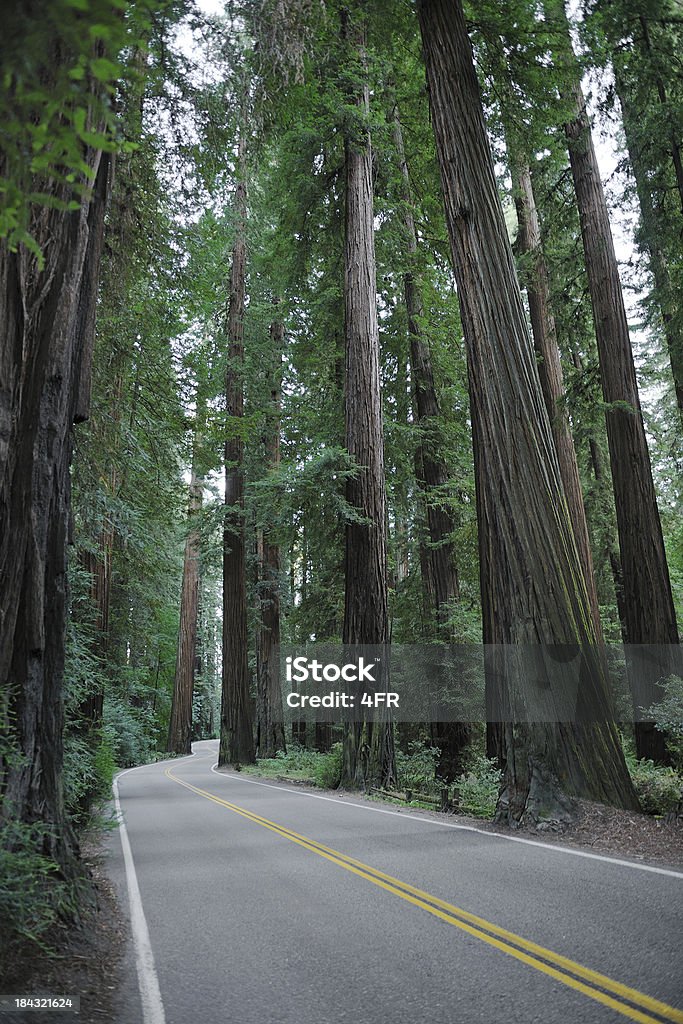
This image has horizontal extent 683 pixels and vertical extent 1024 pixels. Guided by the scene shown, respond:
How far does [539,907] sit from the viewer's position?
17.6 feet

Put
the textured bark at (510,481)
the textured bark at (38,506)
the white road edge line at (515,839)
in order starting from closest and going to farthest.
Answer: the textured bark at (38,506) < the white road edge line at (515,839) < the textured bark at (510,481)

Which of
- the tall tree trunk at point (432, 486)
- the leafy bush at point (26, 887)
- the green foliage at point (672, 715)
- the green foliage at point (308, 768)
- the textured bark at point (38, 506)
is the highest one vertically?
the tall tree trunk at point (432, 486)

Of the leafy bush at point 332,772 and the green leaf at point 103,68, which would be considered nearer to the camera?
the green leaf at point 103,68

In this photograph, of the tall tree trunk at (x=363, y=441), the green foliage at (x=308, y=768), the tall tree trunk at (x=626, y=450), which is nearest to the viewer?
the tall tree trunk at (x=626, y=450)

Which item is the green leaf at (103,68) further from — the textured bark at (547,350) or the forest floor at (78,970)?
the textured bark at (547,350)

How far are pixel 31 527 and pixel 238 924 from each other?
11.3ft

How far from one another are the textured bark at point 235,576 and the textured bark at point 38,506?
17.3 metres

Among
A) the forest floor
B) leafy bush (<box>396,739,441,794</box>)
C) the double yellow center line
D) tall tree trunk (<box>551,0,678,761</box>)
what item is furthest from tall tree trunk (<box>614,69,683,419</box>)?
the forest floor

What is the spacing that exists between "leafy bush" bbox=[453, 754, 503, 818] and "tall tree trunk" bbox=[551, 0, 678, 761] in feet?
9.00

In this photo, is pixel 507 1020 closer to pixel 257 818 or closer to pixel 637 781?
pixel 637 781

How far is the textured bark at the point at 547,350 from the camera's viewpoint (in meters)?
17.0

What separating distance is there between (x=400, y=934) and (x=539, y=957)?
43.3 inches

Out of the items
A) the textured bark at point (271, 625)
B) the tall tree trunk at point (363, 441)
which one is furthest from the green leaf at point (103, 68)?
the textured bark at point (271, 625)

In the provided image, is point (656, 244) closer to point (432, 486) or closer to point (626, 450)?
point (626, 450)
